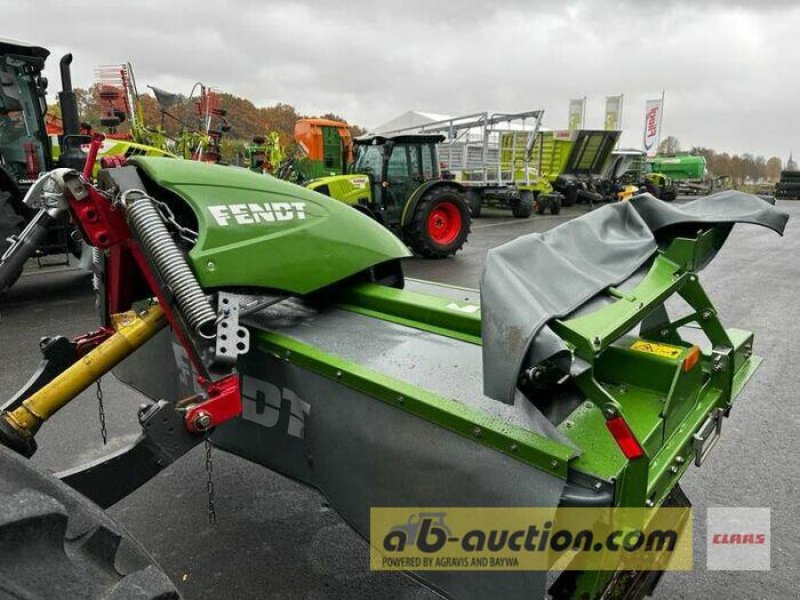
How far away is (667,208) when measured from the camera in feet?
6.99

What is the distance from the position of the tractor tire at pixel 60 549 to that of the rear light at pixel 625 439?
41.1 inches

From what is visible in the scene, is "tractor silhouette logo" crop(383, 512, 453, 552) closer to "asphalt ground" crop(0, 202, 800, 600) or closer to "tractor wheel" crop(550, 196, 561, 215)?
"asphalt ground" crop(0, 202, 800, 600)

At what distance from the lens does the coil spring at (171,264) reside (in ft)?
5.50

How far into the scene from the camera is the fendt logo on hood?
194 centimetres

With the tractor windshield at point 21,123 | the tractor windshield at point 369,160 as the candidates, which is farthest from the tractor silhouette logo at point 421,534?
the tractor windshield at point 369,160

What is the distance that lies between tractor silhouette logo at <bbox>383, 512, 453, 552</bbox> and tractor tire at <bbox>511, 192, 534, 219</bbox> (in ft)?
52.3

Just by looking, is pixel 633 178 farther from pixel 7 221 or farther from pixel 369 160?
pixel 7 221

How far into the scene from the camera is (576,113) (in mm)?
29531

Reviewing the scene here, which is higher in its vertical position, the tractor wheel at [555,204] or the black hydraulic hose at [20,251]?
the black hydraulic hose at [20,251]

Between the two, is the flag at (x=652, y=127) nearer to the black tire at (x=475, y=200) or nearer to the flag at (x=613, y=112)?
the flag at (x=613, y=112)

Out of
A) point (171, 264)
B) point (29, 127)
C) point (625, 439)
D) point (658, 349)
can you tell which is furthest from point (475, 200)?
point (625, 439)

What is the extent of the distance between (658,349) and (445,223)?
803cm

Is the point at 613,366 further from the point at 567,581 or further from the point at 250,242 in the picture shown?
the point at 250,242

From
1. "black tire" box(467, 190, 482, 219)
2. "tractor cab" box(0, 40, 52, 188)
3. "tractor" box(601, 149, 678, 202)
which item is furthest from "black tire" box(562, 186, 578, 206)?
"tractor cab" box(0, 40, 52, 188)
